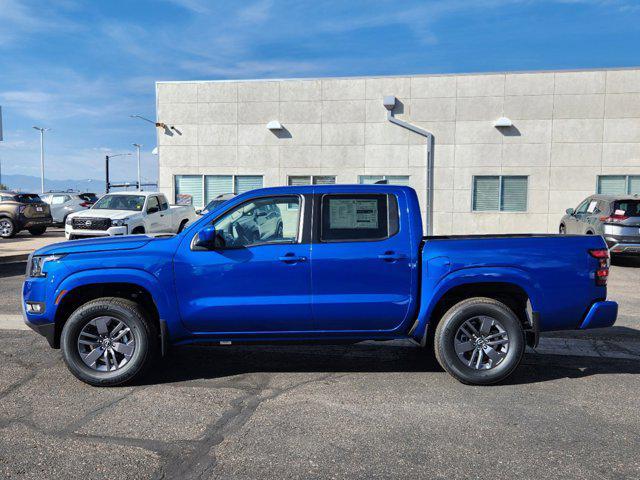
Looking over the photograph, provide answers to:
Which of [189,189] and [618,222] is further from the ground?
[189,189]

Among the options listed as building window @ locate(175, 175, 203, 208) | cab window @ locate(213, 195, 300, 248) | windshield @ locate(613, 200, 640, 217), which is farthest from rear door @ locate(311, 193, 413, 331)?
building window @ locate(175, 175, 203, 208)

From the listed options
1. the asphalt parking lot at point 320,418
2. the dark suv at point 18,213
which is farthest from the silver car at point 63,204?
the asphalt parking lot at point 320,418

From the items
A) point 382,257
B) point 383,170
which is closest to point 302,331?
point 382,257

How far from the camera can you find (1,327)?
696 cm

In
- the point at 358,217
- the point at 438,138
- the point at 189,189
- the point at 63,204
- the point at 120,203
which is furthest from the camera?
the point at 63,204

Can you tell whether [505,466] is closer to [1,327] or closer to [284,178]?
[1,327]

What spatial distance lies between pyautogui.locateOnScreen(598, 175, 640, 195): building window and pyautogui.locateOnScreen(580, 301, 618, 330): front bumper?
15.9m

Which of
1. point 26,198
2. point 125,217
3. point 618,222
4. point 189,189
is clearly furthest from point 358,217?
point 26,198

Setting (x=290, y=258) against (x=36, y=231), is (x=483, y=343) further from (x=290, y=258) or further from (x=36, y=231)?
(x=36, y=231)

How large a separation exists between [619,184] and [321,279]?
57.5 ft

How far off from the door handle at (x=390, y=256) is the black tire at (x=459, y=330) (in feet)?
2.22

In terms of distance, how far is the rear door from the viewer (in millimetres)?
4746

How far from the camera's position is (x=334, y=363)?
18.2 ft

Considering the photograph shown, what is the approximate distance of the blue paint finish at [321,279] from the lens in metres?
4.71
